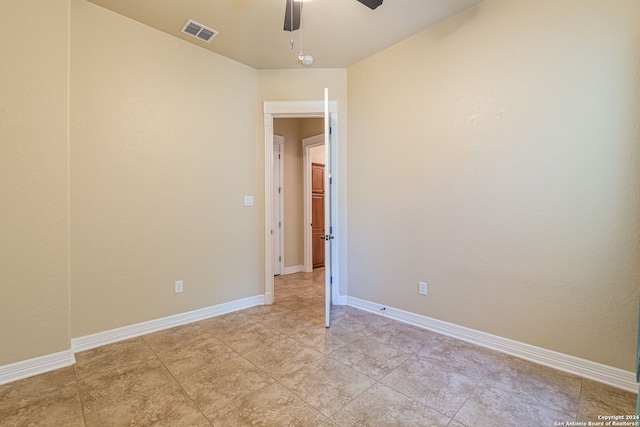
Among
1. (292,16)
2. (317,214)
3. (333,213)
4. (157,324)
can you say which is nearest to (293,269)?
(317,214)

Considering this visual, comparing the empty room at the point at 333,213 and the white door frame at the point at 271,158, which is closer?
the empty room at the point at 333,213

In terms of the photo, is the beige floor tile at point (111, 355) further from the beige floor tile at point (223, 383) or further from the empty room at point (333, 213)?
the beige floor tile at point (223, 383)

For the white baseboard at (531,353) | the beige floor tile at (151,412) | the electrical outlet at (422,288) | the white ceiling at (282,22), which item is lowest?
the beige floor tile at (151,412)

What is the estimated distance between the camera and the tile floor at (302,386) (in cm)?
158

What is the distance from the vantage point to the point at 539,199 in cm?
215

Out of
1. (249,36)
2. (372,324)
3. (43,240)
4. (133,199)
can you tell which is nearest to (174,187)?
(133,199)

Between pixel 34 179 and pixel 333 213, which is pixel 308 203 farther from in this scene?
pixel 34 179

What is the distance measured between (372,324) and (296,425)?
1.56m

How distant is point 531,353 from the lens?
2.19 m

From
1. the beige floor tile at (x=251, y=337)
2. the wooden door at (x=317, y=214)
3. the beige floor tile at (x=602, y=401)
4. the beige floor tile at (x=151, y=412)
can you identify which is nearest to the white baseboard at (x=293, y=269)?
the wooden door at (x=317, y=214)

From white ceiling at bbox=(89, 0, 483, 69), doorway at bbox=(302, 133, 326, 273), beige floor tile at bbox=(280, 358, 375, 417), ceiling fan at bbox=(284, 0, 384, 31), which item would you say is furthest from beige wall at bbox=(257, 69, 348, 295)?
doorway at bbox=(302, 133, 326, 273)

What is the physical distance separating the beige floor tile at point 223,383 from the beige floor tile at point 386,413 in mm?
603

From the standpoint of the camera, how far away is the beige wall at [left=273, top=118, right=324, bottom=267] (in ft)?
17.1

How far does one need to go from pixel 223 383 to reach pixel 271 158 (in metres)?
2.48
